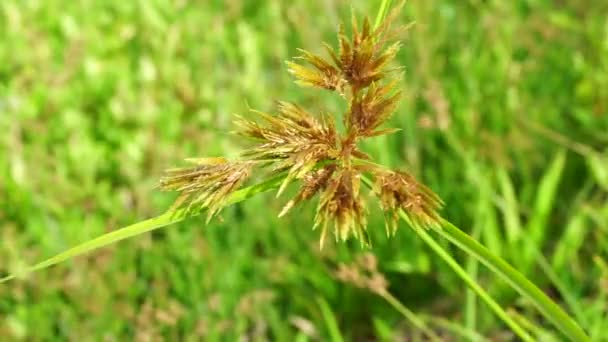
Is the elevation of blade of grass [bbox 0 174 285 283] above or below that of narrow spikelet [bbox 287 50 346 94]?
below

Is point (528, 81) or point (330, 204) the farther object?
point (528, 81)

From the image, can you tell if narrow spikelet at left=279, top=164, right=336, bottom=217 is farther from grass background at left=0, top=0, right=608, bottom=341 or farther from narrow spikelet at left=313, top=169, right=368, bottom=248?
grass background at left=0, top=0, right=608, bottom=341

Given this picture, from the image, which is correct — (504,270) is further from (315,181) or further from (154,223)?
(154,223)

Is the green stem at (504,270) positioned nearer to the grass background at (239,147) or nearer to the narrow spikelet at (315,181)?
the narrow spikelet at (315,181)

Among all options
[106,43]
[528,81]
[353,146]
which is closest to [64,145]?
[106,43]

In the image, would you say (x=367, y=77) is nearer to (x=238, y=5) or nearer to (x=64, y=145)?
(x=64, y=145)

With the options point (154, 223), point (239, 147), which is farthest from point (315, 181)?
point (239, 147)

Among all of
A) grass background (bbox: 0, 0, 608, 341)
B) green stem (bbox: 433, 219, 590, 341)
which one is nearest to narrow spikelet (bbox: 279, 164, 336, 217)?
green stem (bbox: 433, 219, 590, 341)
